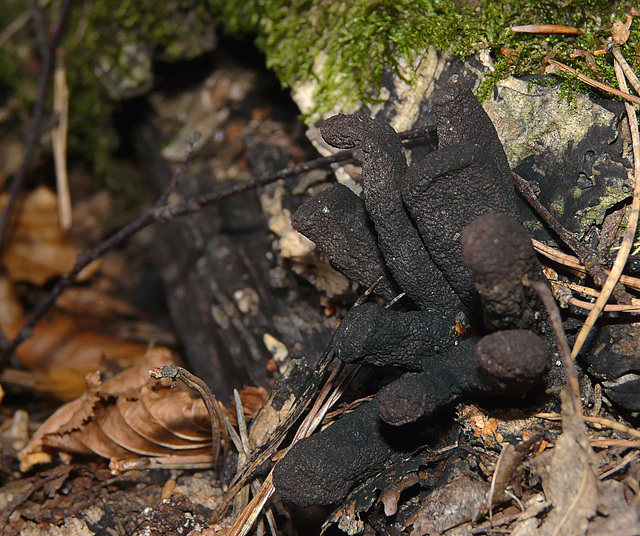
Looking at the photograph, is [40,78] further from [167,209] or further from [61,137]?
[167,209]

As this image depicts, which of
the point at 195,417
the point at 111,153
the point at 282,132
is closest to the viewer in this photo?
the point at 195,417

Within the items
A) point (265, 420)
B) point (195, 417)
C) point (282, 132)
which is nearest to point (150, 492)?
point (195, 417)

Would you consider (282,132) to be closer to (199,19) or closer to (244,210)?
(244,210)

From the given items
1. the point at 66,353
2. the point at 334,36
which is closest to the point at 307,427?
the point at 334,36

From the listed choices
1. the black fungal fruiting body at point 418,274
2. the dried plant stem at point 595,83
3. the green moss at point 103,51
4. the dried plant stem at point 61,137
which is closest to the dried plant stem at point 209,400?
the black fungal fruiting body at point 418,274

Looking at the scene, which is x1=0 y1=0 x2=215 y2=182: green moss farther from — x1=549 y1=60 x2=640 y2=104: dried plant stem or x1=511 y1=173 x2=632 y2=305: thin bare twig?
x1=511 y1=173 x2=632 y2=305: thin bare twig

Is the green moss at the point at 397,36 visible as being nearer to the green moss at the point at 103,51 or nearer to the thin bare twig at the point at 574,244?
the thin bare twig at the point at 574,244

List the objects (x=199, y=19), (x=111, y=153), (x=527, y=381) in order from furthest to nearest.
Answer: (x=111, y=153) < (x=199, y=19) < (x=527, y=381)
